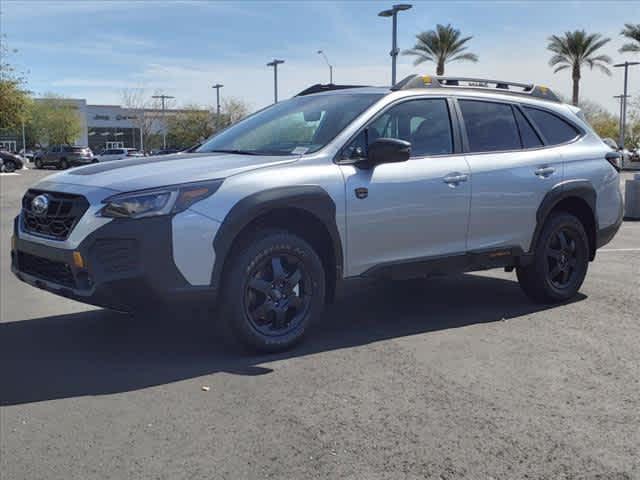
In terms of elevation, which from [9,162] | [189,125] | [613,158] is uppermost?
[189,125]

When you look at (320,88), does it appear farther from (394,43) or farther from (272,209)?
(394,43)

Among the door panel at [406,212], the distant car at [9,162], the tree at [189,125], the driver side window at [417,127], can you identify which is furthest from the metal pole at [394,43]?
the tree at [189,125]

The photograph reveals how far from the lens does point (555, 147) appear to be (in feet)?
20.4

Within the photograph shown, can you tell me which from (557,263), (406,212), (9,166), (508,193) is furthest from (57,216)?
(9,166)

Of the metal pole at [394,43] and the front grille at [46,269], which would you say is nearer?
the front grille at [46,269]

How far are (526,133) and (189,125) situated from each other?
79.8 metres

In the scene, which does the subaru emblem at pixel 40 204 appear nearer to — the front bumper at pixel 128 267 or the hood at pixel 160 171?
the hood at pixel 160 171

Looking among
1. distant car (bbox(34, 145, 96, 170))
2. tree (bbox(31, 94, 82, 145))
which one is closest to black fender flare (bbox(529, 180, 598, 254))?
distant car (bbox(34, 145, 96, 170))

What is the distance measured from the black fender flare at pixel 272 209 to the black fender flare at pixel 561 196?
2066mm

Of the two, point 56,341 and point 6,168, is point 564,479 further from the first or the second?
point 6,168

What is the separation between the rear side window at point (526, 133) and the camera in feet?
19.9

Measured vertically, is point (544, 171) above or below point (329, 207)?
above

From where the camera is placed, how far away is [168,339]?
5145 mm

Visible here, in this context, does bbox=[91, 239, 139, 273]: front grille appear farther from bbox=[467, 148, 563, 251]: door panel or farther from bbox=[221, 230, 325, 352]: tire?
bbox=[467, 148, 563, 251]: door panel
